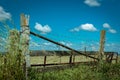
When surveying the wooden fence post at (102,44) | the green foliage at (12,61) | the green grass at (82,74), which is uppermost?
the wooden fence post at (102,44)

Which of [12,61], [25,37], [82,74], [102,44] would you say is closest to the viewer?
[12,61]

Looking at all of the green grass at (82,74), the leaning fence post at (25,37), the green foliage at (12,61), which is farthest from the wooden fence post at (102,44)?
the green foliage at (12,61)

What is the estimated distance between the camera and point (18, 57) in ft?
24.0

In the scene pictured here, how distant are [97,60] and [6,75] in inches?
268

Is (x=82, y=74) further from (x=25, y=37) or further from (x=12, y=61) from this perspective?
(x=12, y=61)

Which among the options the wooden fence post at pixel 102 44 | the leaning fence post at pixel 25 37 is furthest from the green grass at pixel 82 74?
the wooden fence post at pixel 102 44

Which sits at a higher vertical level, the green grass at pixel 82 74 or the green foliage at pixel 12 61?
the green foliage at pixel 12 61

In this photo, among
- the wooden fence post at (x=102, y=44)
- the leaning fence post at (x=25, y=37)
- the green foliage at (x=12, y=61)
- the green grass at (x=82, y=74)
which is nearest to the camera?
the green foliage at (x=12, y=61)

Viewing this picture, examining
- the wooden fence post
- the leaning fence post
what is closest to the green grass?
the leaning fence post

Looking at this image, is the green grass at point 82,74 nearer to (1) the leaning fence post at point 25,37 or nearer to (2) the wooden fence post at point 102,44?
(1) the leaning fence post at point 25,37

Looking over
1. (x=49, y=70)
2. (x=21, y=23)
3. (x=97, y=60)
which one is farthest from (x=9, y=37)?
(x=97, y=60)

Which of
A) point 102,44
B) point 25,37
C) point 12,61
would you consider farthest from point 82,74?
point 102,44

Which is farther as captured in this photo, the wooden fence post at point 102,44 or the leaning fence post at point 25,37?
the wooden fence post at point 102,44

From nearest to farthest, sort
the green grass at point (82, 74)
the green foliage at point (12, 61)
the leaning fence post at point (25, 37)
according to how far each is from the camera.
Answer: the green foliage at point (12, 61), the leaning fence post at point (25, 37), the green grass at point (82, 74)
